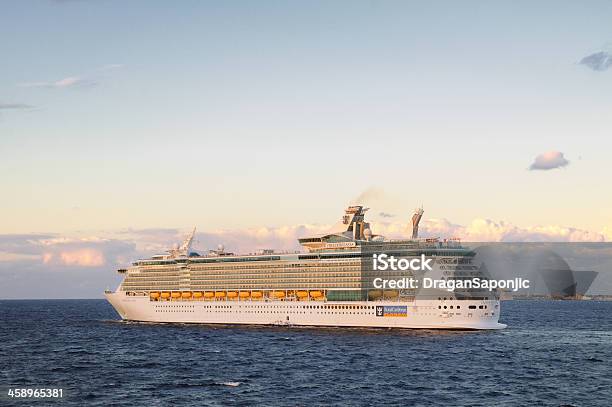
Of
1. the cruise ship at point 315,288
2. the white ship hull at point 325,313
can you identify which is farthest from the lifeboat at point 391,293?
the white ship hull at point 325,313

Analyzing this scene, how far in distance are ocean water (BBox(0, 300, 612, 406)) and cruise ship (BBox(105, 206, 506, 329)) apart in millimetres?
3176

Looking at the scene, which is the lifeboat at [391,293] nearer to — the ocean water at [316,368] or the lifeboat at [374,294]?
the lifeboat at [374,294]

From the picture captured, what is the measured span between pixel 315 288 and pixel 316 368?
46.6 metres

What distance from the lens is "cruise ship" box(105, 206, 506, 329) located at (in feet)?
354

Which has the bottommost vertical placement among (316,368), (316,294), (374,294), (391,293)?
(316,368)

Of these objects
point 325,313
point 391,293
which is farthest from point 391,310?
point 325,313

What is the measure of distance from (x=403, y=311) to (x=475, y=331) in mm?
10531

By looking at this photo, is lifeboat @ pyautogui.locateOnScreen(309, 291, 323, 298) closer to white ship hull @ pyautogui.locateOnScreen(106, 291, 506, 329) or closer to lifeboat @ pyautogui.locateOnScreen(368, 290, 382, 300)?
white ship hull @ pyautogui.locateOnScreen(106, 291, 506, 329)

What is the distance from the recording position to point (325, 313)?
117 meters

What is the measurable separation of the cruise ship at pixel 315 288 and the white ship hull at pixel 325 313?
0.14 m

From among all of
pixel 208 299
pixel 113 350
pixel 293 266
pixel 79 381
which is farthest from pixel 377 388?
pixel 208 299
